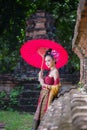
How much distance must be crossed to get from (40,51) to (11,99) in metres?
7.18

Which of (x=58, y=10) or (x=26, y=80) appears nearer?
(x=26, y=80)

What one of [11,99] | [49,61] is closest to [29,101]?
[11,99]

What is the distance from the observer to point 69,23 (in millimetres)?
15398

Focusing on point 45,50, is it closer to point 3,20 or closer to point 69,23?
point 3,20

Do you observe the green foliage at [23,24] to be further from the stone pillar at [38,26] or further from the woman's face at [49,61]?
the woman's face at [49,61]

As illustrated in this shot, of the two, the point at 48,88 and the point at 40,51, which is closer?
the point at 48,88

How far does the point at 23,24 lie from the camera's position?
14.6 metres

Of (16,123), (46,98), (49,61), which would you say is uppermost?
(49,61)

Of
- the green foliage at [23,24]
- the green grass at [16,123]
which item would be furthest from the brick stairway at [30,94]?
the green grass at [16,123]

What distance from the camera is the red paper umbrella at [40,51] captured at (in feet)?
17.9

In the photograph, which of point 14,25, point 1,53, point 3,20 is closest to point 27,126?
point 3,20

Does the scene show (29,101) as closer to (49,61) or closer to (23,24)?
(23,24)

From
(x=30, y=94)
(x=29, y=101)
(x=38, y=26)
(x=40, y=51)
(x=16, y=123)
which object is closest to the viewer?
(x=40, y=51)

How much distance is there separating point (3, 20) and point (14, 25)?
44.7 inches
